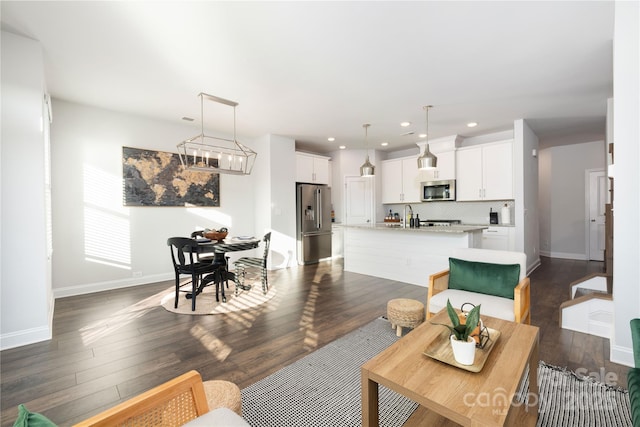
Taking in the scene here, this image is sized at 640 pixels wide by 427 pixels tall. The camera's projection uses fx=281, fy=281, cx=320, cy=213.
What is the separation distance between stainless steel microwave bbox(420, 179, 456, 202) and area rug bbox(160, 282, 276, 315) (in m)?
4.07

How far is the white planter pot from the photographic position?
136 cm

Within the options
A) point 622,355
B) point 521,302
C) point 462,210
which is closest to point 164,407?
point 521,302

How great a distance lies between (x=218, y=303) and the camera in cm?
367

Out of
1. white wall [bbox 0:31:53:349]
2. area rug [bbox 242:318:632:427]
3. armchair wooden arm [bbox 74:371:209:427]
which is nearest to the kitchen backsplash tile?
area rug [bbox 242:318:632:427]

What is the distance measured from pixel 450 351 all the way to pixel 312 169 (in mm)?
5487

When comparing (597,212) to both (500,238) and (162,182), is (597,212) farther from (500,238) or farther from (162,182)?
(162,182)

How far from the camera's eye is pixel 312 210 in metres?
6.41

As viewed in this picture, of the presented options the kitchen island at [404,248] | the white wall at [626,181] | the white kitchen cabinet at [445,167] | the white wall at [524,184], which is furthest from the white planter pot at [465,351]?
the white kitchen cabinet at [445,167]

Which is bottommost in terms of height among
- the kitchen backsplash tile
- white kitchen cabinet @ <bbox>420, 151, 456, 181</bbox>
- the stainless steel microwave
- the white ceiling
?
the kitchen backsplash tile

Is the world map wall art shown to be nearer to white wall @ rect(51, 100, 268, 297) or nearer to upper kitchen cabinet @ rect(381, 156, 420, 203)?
white wall @ rect(51, 100, 268, 297)

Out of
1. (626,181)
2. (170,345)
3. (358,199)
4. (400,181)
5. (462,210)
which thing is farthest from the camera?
(358,199)

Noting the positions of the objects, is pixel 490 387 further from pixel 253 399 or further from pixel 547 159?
pixel 547 159

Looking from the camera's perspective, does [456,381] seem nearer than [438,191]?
Yes

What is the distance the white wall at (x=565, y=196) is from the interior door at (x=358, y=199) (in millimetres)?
4493
